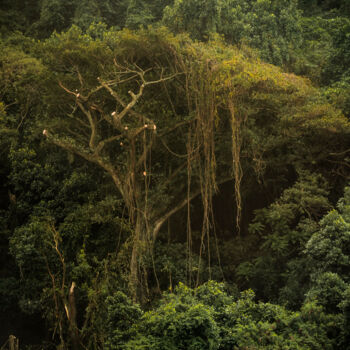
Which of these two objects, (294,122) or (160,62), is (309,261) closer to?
(294,122)

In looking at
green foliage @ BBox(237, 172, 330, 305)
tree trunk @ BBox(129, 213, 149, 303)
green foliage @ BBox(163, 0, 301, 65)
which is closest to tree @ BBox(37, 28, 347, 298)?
tree trunk @ BBox(129, 213, 149, 303)

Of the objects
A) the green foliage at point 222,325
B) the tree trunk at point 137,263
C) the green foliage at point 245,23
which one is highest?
the green foliage at point 245,23

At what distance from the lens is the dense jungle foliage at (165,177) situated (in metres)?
7.14

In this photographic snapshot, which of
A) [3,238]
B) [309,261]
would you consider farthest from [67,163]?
[309,261]

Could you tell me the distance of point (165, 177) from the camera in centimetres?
888

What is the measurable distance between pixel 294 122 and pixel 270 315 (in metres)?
3.95

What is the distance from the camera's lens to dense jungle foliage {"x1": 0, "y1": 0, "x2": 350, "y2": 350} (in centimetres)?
714

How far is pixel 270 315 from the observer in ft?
18.9

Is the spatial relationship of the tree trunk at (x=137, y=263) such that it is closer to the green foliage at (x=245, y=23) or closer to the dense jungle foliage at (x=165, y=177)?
the dense jungle foliage at (x=165, y=177)

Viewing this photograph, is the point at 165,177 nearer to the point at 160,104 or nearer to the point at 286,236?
the point at 160,104

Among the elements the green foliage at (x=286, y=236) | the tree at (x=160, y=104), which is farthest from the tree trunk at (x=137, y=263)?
the green foliage at (x=286, y=236)

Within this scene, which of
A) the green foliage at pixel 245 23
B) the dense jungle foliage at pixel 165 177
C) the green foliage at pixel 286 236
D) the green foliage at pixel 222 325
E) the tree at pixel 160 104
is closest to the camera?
the green foliage at pixel 222 325

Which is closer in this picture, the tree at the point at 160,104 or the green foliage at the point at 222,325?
the green foliage at the point at 222,325

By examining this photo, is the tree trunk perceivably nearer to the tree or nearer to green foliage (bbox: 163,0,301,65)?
the tree
